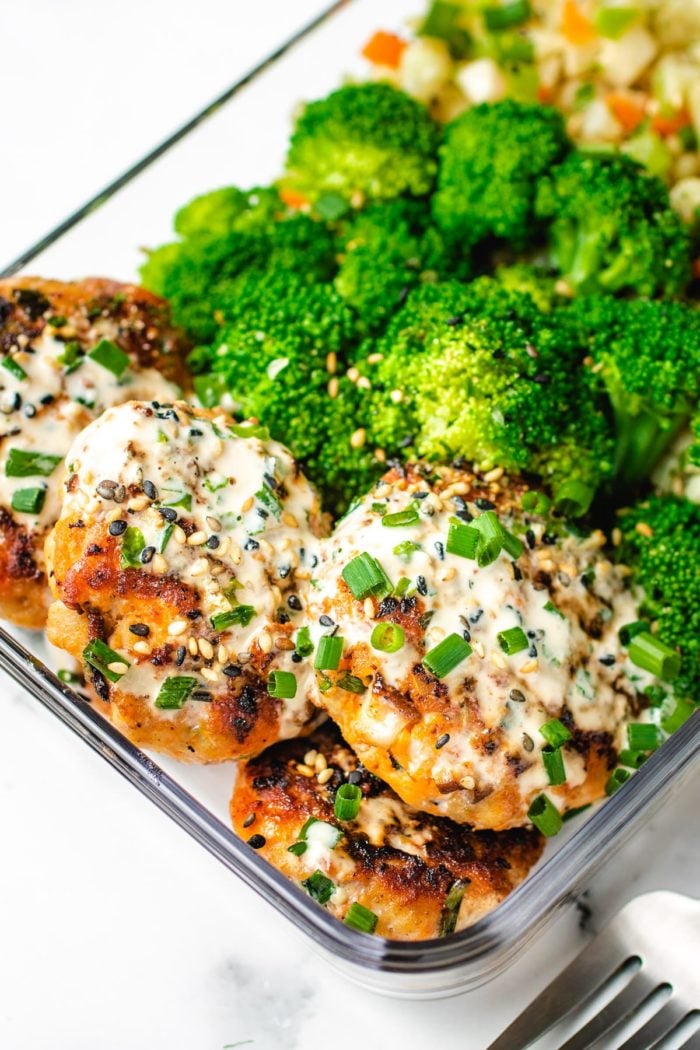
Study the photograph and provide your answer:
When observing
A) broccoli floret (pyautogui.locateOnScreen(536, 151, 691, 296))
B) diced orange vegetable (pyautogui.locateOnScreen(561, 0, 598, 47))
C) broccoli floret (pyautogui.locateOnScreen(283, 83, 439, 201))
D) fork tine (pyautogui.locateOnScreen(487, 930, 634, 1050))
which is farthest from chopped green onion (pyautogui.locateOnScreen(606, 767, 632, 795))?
diced orange vegetable (pyautogui.locateOnScreen(561, 0, 598, 47))

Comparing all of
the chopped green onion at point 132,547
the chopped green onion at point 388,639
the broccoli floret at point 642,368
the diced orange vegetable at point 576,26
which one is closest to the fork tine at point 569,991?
the chopped green onion at point 388,639

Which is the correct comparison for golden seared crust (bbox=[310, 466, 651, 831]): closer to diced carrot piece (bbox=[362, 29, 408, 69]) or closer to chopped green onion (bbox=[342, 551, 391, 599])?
chopped green onion (bbox=[342, 551, 391, 599])

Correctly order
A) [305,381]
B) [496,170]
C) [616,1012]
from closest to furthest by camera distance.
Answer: [616,1012] < [305,381] < [496,170]

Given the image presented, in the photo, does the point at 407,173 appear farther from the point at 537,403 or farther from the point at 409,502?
the point at 409,502

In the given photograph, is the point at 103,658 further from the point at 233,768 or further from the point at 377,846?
the point at 377,846

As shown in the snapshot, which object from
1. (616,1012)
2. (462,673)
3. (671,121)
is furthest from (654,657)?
(671,121)
